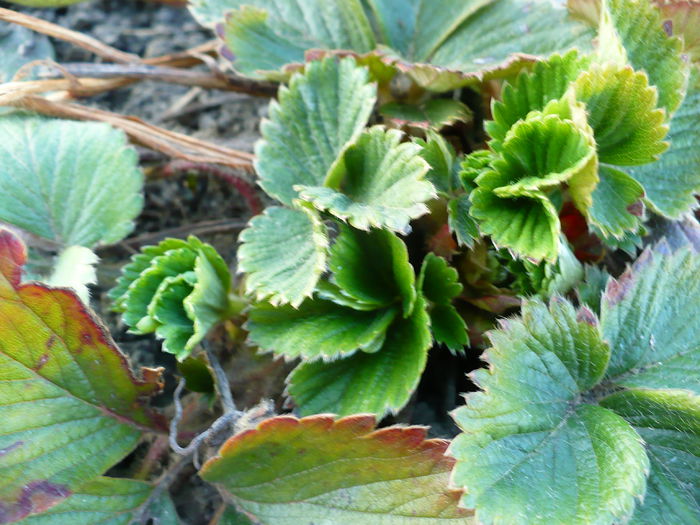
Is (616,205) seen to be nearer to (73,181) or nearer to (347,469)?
(347,469)

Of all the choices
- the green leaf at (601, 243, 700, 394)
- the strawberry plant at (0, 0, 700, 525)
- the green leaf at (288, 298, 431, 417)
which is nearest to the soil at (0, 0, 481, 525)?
the strawberry plant at (0, 0, 700, 525)

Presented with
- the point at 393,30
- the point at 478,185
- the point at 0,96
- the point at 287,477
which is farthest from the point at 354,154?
the point at 0,96

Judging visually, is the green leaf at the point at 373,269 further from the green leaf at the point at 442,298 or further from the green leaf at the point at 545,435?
the green leaf at the point at 545,435

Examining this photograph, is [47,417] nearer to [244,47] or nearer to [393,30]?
[244,47]

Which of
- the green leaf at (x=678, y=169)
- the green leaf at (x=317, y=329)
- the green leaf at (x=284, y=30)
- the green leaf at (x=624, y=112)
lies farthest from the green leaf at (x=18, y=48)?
the green leaf at (x=678, y=169)

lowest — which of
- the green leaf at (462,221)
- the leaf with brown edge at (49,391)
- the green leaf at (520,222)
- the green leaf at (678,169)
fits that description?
the leaf with brown edge at (49,391)

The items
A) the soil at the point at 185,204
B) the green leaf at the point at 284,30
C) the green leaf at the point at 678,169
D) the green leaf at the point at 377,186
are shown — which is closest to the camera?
the green leaf at the point at 377,186

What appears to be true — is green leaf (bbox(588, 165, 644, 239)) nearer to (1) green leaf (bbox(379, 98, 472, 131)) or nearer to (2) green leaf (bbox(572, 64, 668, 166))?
(2) green leaf (bbox(572, 64, 668, 166))
